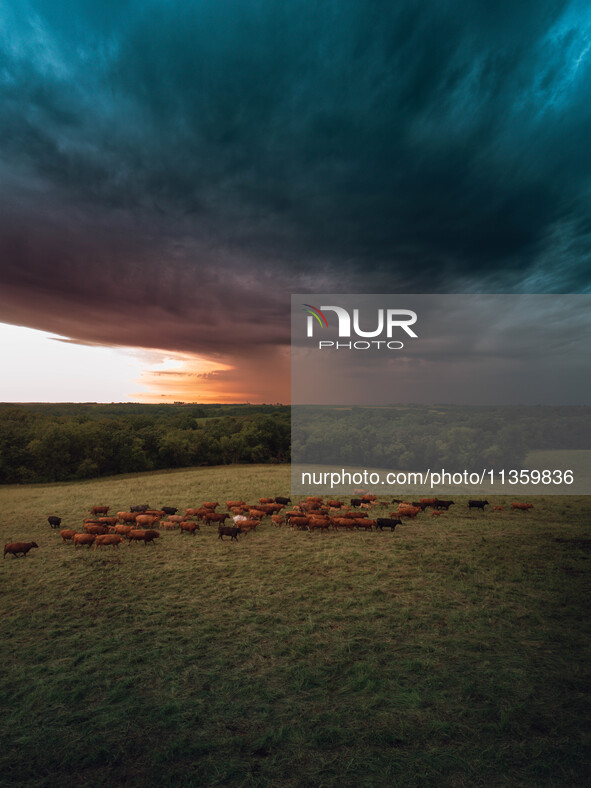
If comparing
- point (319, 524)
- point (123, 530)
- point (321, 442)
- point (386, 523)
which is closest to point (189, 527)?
point (123, 530)

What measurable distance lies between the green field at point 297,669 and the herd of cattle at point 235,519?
7.86 feet

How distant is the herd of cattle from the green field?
240 centimetres

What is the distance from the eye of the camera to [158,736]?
283 inches

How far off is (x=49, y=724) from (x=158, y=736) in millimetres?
2359

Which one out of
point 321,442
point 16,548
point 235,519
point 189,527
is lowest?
point 189,527

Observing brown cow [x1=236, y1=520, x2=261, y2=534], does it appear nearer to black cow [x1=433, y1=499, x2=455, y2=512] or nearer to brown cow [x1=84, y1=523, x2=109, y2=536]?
brown cow [x1=84, y1=523, x2=109, y2=536]

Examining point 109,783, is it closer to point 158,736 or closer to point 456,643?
point 158,736

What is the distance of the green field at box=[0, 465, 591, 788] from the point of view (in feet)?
21.6

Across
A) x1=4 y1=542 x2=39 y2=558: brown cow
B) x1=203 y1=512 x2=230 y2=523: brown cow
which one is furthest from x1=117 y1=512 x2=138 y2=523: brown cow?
x1=4 y1=542 x2=39 y2=558: brown cow

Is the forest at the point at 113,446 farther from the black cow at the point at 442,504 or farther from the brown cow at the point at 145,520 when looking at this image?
the black cow at the point at 442,504

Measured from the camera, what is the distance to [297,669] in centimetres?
925

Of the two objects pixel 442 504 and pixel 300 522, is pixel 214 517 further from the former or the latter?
pixel 442 504

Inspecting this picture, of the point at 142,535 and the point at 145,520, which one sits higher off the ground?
the point at 145,520

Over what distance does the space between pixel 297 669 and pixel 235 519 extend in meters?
16.3
